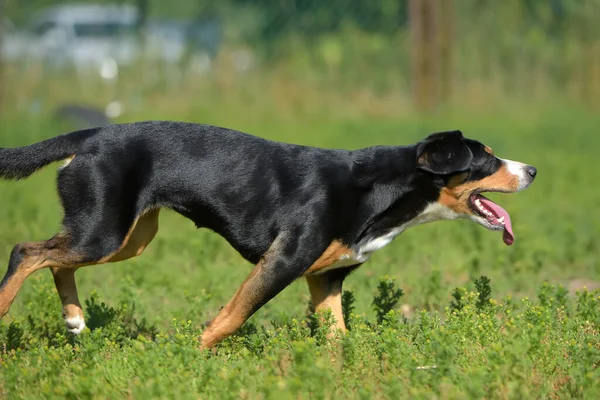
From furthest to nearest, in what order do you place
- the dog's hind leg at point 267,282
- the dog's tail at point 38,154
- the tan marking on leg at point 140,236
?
the tan marking on leg at point 140,236 < the dog's tail at point 38,154 < the dog's hind leg at point 267,282

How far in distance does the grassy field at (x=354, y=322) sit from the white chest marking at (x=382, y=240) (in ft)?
1.26

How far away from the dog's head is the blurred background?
10737 mm

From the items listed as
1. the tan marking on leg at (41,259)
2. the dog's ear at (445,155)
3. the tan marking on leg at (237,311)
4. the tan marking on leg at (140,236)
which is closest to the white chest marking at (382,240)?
the dog's ear at (445,155)

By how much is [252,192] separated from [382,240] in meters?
0.89

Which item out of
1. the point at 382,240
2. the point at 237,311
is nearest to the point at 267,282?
the point at 237,311

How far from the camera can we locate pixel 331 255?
6062 millimetres

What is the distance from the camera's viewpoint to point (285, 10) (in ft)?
64.5

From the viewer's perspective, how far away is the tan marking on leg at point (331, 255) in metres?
6.04

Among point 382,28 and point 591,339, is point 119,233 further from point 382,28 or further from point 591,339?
point 382,28

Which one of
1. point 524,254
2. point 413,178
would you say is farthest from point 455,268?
point 413,178

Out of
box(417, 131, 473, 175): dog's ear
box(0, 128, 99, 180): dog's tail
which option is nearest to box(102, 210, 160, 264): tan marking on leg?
box(0, 128, 99, 180): dog's tail

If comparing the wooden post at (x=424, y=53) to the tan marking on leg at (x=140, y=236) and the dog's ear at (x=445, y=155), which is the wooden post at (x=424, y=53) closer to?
the dog's ear at (x=445, y=155)

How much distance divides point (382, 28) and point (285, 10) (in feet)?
7.07

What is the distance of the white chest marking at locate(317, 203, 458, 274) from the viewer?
Answer: 6.20 meters
